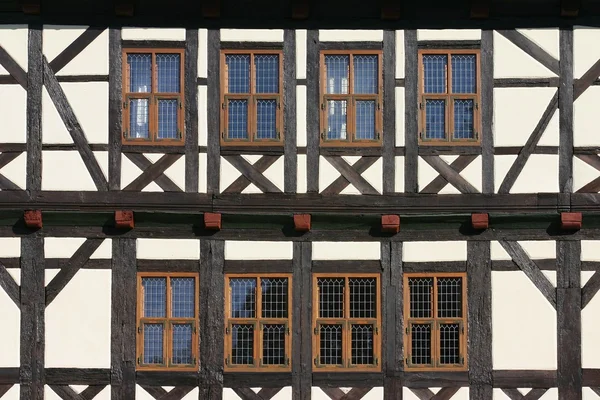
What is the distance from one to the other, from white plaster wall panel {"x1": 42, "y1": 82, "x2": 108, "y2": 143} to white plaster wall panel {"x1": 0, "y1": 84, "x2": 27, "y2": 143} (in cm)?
27

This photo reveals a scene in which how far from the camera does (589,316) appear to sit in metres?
14.8

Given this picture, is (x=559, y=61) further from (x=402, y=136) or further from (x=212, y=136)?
(x=212, y=136)

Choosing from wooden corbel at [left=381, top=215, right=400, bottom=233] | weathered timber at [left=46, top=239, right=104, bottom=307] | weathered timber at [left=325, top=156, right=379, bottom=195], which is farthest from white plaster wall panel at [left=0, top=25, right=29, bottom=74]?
wooden corbel at [left=381, top=215, right=400, bottom=233]

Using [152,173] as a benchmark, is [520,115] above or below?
above

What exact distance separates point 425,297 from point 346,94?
2947mm

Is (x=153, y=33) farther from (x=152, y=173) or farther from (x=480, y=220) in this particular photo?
(x=480, y=220)

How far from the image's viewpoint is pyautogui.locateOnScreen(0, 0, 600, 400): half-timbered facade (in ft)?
48.5

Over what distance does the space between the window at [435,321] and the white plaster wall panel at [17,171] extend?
531 cm

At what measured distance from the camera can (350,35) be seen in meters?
15.3

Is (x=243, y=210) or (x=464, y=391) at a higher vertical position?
(x=243, y=210)

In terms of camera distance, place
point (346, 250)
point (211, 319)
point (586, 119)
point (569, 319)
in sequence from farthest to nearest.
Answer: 1. point (586, 119)
2. point (346, 250)
3. point (211, 319)
4. point (569, 319)

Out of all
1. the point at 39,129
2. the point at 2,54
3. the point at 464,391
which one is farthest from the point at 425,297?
the point at 2,54

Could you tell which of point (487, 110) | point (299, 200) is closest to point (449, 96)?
point (487, 110)

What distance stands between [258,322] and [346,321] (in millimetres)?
1172
